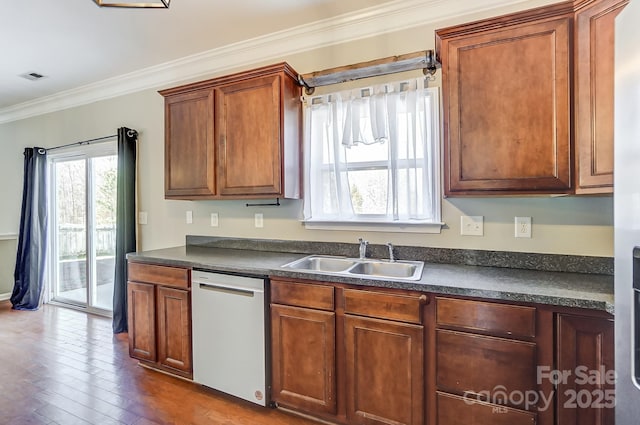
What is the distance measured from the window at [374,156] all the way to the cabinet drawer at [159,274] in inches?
39.7

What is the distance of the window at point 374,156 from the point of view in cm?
220

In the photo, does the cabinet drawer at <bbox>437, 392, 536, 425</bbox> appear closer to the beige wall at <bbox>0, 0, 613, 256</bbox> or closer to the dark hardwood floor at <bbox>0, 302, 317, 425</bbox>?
the dark hardwood floor at <bbox>0, 302, 317, 425</bbox>

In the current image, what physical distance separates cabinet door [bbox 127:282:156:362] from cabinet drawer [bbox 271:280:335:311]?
1.11 m

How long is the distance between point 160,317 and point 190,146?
4.49 feet

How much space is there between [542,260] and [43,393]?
3.41 meters

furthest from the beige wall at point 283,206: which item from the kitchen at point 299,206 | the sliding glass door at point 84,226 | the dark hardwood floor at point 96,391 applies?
the dark hardwood floor at point 96,391

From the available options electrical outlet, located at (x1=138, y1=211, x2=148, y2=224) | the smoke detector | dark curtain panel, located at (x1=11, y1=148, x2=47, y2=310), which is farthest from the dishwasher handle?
dark curtain panel, located at (x1=11, y1=148, x2=47, y2=310)

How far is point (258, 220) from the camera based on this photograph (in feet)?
9.34

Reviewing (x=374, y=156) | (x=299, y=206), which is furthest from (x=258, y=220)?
(x=374, y=156)

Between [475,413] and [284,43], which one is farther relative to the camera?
[284,43]

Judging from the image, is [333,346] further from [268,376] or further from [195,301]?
[195,301]

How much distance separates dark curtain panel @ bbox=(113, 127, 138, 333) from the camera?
3328mm

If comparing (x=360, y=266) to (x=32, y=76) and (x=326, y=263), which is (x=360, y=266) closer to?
(x=326, y=263)

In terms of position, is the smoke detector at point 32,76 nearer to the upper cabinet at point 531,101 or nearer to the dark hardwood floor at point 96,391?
the dark hardwood floor at point 96,391
